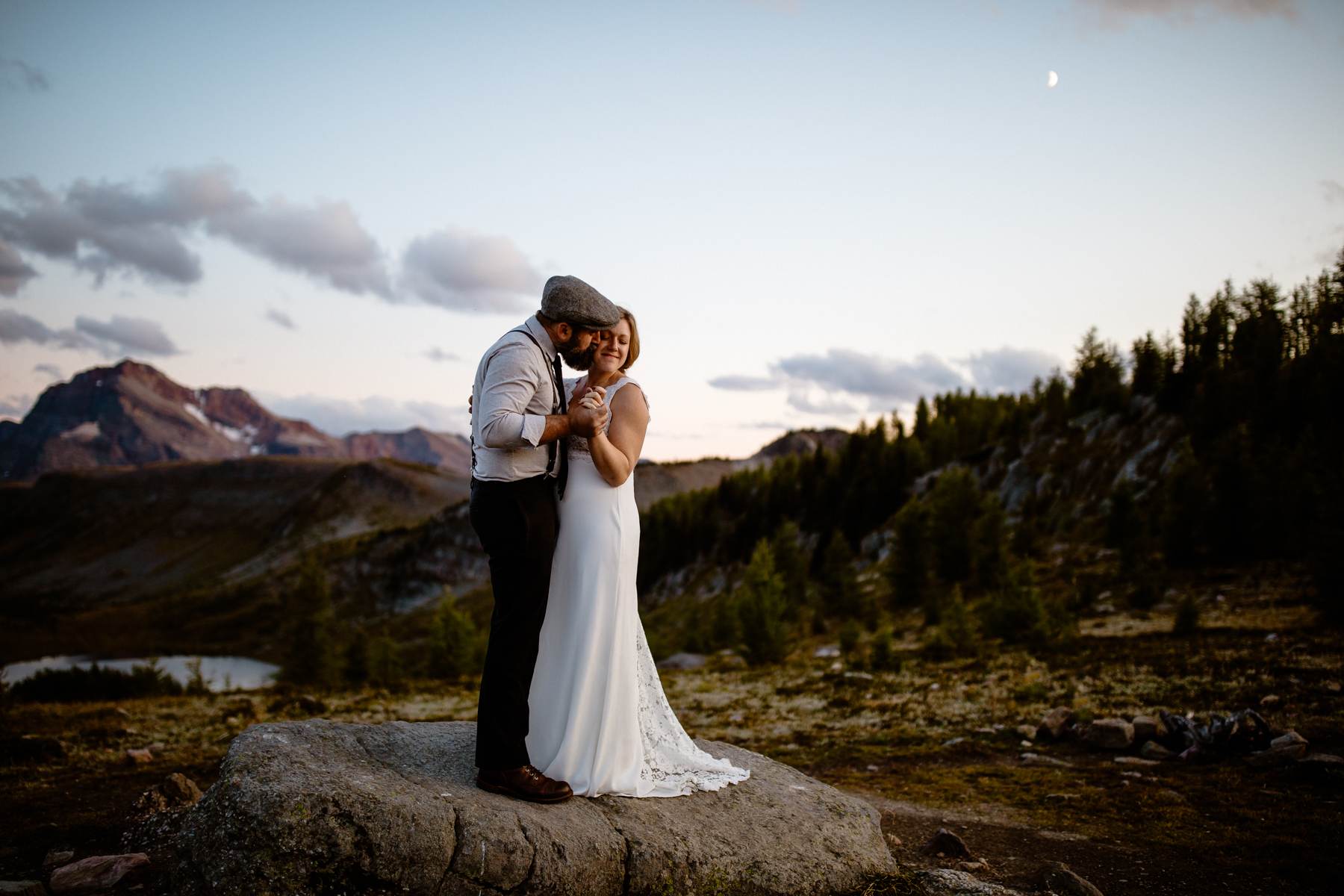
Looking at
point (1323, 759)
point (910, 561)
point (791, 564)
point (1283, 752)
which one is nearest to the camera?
point (1323, 759)

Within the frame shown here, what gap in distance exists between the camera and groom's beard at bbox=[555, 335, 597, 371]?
663 cm

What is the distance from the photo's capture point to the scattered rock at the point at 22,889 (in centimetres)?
554

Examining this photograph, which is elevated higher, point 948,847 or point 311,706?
point 948,847

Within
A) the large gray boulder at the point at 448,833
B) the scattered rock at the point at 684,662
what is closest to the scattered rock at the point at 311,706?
the large gray boulder at the point at 448,833

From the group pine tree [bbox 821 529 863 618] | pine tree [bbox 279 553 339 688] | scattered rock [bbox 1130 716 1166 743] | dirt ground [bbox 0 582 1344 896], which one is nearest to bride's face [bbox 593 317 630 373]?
dirt ground [bbox 0 582 1344 896]

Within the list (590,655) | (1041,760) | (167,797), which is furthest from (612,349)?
(1041,760)

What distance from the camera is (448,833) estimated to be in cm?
540

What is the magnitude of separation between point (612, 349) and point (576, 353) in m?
0.31

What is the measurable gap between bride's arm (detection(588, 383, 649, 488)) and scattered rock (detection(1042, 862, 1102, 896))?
5193mm

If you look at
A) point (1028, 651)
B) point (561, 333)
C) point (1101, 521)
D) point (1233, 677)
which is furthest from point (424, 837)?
point (1101, 521)

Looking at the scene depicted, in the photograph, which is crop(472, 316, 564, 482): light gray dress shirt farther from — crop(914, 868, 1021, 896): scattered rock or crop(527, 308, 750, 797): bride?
crop(914, 868, 1021, 896): scattered rock

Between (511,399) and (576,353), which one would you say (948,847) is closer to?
(576,353)

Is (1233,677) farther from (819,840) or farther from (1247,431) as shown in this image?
(1247,431)

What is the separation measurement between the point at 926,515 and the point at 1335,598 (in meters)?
32.9
